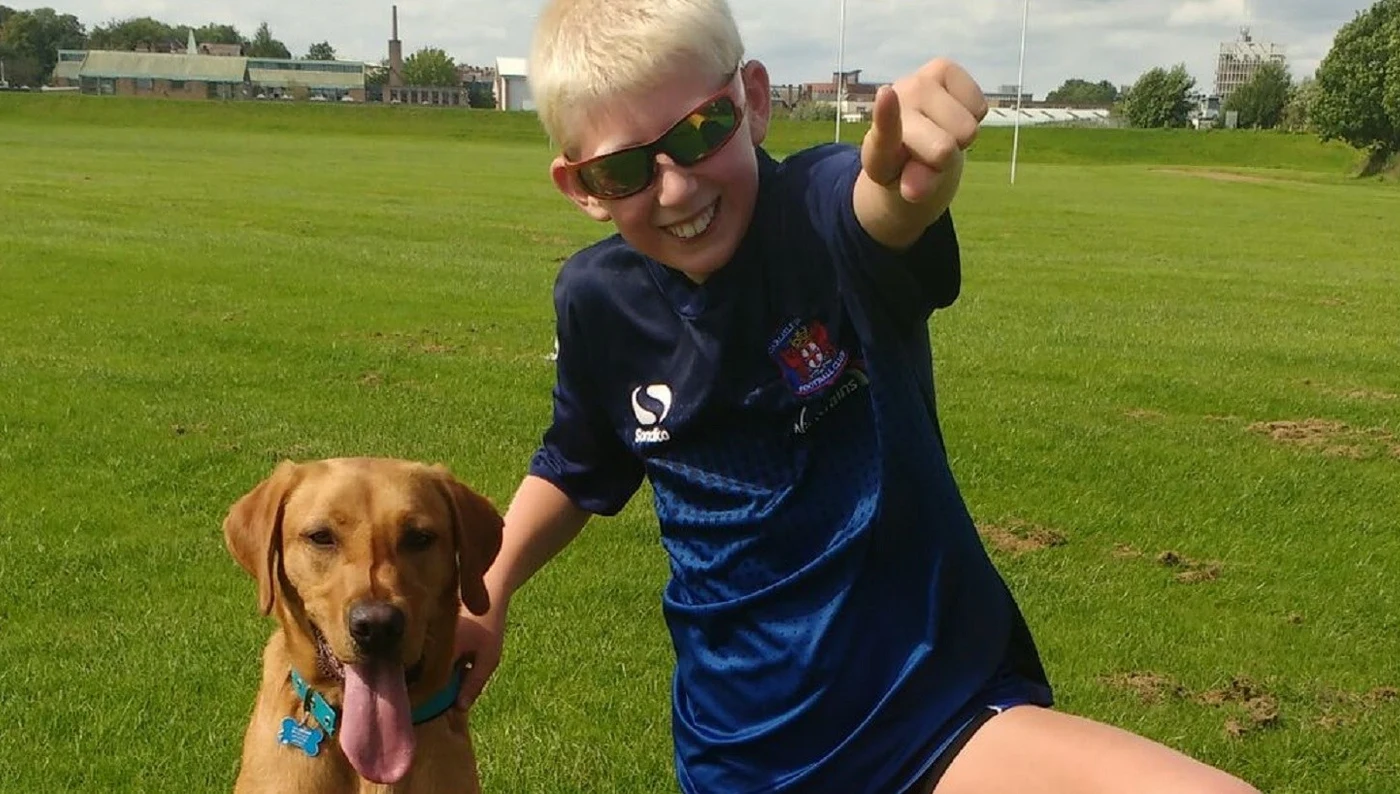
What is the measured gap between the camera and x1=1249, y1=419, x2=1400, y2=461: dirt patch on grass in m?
9.92

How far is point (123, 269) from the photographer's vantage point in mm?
16453

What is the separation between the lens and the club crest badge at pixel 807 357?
308 cm

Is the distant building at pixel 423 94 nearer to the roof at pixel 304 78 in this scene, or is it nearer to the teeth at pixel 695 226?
the roof at pixel 304 78

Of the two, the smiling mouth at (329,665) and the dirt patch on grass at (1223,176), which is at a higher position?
the dirt patch on grass at (1223,176)

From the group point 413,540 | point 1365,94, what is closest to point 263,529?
point 413,540

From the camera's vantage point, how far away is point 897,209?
8.31 feet

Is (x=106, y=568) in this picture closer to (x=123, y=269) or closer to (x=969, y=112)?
(x=969, y=112)

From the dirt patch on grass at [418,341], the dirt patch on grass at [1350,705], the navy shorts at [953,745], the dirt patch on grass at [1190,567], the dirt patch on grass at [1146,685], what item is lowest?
the dirt patch on grass at [1350,705]

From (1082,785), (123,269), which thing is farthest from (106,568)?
(123,269)

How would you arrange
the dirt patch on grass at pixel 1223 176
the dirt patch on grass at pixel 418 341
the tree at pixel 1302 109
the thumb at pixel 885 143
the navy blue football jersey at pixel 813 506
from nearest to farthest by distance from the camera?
the thumb at pixel 885 143
the navy blue football jersey at pixel 813 506
the dirt patch on grass at pixel 418 341
the dirt patch on grass at pixel 1223 176
the tree at pixel 1302 109

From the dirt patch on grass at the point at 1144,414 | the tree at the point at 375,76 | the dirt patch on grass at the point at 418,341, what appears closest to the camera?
the dirt patch on grass at the point at 1144,414

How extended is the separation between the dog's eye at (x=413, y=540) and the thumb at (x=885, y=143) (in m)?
1.99

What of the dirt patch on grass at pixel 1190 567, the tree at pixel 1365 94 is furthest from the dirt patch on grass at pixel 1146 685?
the tree at pixel 1365 94

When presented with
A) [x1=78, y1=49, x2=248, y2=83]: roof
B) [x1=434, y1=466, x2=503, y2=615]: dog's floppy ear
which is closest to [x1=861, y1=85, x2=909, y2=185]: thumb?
[x1=434, y1=466, x2=503, y2=615]: dog's floppy ear
